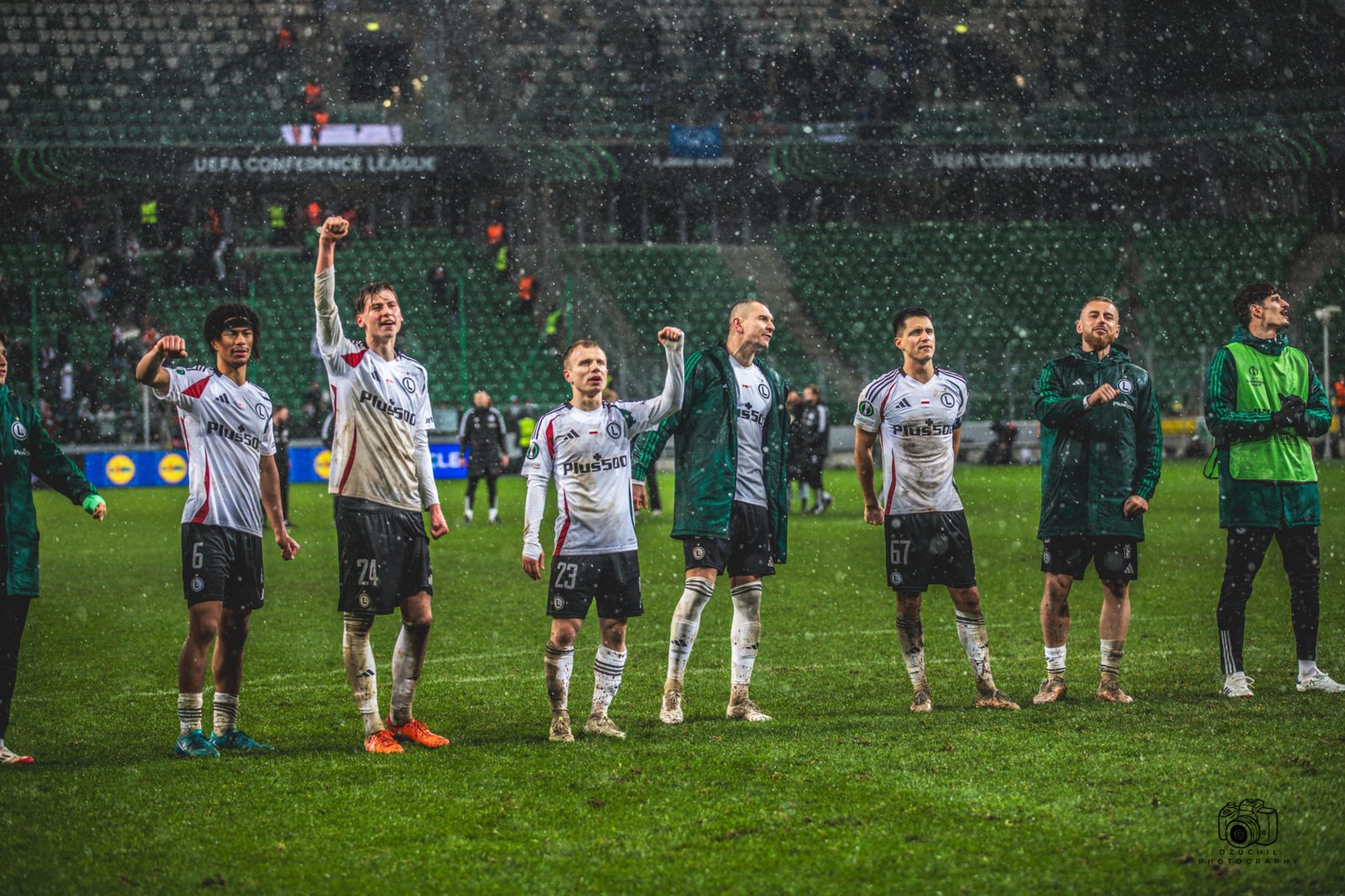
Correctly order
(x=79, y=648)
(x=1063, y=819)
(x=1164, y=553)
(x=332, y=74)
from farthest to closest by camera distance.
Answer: (x=332, y=74)
(x=1164, y=553)
(x=79, y=648)
(x=1063, y=819)

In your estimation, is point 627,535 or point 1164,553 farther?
point 1164,553

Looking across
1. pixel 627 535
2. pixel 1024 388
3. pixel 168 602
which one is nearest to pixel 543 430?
pixel 627 535

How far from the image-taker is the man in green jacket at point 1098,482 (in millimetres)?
6906

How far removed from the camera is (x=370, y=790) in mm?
5258

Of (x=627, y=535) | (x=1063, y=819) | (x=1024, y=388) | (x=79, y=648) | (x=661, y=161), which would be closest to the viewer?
(x=1063, y=819)

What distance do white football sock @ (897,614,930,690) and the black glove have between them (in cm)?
215

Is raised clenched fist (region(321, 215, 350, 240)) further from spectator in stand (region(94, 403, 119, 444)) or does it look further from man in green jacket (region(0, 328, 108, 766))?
spectator in stand (region(94, 403, 119, 444))

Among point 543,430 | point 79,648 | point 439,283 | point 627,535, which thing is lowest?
point 79,648

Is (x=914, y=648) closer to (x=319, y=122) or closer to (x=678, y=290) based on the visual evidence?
(x=678, y=290)

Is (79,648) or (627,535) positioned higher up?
(627,535)

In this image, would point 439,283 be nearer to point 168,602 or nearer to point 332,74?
point 332,74

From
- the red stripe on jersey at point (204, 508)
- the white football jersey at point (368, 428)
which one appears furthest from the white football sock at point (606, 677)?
the red stripe on jersey at point (204, 508)

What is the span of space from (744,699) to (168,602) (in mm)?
7182

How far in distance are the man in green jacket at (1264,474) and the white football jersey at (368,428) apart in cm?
420
